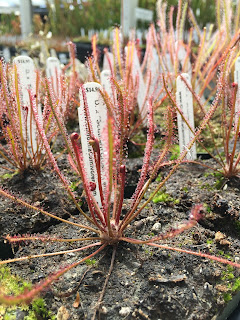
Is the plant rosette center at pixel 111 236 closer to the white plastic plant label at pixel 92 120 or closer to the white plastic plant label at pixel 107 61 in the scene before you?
the white plastic plant label at pixel 92 120

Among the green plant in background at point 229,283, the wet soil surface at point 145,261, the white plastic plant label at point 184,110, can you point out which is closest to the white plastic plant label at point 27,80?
the wet soil surface at point 145,261

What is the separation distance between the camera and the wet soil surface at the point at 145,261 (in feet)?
2.55

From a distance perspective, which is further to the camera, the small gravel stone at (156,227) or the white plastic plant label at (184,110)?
the white plastic plant label at (184,110)

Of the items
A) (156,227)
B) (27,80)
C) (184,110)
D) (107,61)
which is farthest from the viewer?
(107,61)

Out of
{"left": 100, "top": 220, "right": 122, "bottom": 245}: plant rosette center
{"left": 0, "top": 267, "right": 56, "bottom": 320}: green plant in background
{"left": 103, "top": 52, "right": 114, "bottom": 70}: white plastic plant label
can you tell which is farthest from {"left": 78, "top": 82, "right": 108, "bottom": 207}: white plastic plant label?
{"left": 103, "top": 52, "right": 114, "bottom": 70}: white plastic plant label

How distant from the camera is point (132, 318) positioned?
75 cm

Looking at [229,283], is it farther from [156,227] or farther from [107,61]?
[107,61]

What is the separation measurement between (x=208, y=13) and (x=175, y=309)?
418 cm

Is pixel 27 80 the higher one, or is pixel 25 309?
pixel 27 80

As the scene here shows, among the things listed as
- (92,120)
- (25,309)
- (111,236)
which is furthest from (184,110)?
(25,309)

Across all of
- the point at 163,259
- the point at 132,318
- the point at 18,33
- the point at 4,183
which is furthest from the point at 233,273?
the point at 18,33

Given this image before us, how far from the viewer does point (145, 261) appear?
89 cm

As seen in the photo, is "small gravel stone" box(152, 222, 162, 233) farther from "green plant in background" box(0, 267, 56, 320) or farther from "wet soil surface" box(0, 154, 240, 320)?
"green plant in background" box(0, 267, 56, 320)

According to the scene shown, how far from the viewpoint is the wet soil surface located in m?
0.78
